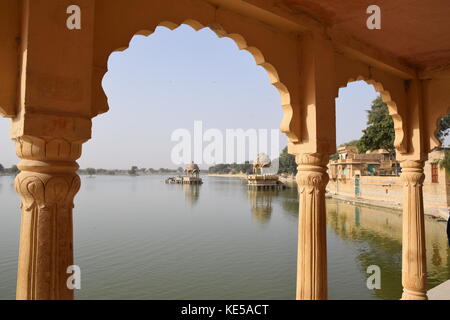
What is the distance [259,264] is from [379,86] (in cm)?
1250

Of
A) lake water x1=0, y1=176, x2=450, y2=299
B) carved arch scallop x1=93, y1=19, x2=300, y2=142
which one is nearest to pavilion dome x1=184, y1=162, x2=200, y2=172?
lake water x1=0, y1=176, x2=450, y2=299

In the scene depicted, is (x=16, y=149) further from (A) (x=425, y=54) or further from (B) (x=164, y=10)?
(A) (x=425, y=54)

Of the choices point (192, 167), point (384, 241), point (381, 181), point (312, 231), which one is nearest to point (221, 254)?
point (384, 241)

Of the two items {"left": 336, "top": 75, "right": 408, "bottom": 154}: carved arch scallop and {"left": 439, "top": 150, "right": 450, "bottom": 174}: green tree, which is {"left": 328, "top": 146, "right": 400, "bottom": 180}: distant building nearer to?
{"left": 439, "top": 150, "right": 450, "bottom": 174}: green tree

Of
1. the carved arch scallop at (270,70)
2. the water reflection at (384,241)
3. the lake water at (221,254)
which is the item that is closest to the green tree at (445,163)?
the water reflection at (384,241)

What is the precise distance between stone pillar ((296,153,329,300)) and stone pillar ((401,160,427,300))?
2215 mm

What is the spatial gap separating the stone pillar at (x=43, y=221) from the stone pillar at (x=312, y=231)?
205cm

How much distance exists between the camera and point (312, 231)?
3215 millimetres

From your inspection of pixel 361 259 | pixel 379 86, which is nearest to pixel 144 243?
pixel 361 259

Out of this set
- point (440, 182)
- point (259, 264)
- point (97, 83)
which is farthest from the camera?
point (440, 182)

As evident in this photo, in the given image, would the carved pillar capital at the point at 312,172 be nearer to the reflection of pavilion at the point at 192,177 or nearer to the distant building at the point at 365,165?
the distant building at the point at 365,165

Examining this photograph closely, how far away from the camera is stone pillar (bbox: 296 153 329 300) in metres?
3.16

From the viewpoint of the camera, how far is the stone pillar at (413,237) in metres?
4.64

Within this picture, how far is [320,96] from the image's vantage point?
3287 millimetres
